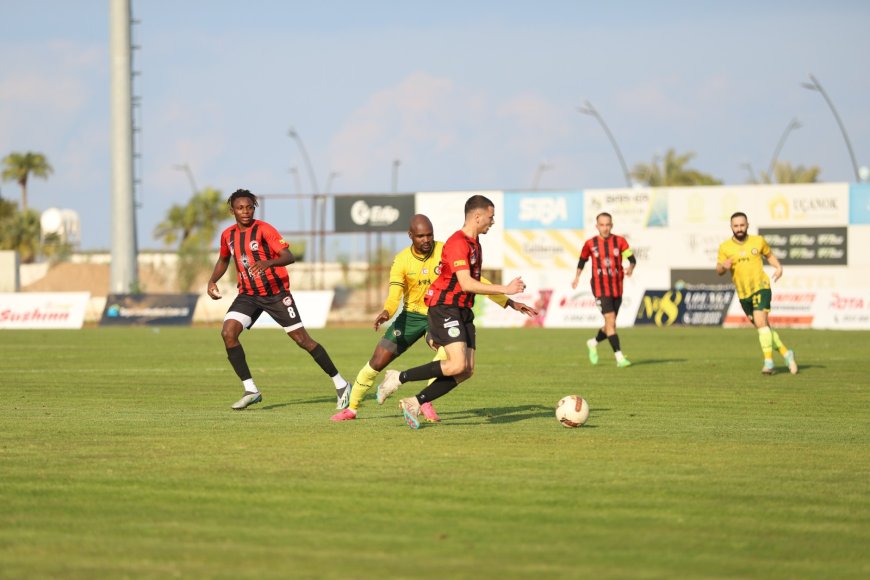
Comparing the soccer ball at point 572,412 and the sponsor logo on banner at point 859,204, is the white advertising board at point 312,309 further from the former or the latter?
the soccer ball at point 572,412

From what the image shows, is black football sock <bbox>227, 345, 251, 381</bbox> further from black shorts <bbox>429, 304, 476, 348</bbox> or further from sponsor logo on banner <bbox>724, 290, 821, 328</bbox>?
sponsor logo on banner <bbox>724, 290, 821, 328</bbox>

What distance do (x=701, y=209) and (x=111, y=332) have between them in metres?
28.1

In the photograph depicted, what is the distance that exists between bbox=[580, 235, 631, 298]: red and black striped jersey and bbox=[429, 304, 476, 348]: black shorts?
1033 cm

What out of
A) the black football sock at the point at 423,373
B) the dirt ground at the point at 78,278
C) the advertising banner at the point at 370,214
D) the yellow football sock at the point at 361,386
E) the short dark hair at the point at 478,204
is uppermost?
the advertising banner at the point at 370,214

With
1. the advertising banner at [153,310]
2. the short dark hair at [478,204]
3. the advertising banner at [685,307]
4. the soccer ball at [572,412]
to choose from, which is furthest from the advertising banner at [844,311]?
the short dark hair at [478,204]

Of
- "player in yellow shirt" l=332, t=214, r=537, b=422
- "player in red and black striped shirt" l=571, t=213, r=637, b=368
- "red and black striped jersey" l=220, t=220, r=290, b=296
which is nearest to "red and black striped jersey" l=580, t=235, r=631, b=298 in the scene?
"player in red and black striped shirt" l=571, t=213, r=637, b=368

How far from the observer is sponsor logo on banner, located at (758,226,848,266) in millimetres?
53906

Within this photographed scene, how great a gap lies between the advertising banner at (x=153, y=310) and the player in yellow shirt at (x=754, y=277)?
29.2 meters

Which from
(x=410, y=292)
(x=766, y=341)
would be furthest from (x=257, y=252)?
(x=766, y=341)

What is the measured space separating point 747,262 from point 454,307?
30.6ft

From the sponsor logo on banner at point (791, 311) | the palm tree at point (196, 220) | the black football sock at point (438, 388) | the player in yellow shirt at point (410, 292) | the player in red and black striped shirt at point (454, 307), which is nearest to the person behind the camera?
the player in red and black striped shirt at point (454, 307)

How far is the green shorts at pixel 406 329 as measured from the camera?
1277 cm

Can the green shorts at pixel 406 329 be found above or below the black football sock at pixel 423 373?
above

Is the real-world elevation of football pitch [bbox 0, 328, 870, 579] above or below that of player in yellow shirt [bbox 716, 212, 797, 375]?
below
